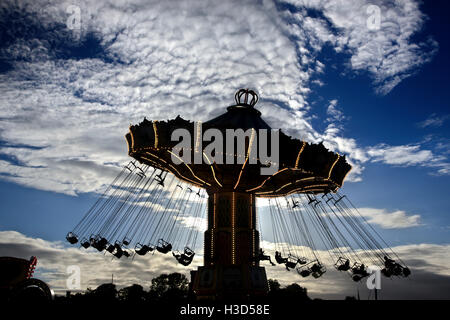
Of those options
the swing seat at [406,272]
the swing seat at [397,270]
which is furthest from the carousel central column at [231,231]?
the swing seat at [406,272]

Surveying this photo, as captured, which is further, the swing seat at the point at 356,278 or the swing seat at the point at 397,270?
the swing seat at the point at 356,278

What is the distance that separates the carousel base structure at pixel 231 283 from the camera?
1650 cm

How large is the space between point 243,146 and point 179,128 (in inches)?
111

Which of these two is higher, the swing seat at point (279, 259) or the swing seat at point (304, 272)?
the swing seat at point (279, 259)

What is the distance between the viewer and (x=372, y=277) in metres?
17.9

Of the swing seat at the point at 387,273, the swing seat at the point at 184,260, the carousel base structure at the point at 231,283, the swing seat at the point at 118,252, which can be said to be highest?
the swing seat at the point at 118,252

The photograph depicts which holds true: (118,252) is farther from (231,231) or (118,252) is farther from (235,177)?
(235,177)

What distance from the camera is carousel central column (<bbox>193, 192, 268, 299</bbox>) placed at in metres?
16.6

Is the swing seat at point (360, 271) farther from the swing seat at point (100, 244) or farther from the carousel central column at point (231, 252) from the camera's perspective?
the swing seat at point (100, 244)

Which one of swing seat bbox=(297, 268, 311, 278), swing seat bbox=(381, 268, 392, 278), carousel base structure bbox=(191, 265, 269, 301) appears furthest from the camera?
swing seat bbox=(297, 268, 311, 278)

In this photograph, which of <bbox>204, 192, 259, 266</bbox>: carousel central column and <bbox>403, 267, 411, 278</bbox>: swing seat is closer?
<bbox>403, 267, 411, 278</bbox>: swing seat

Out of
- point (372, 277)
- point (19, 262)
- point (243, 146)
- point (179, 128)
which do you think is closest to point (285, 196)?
point (372, 277)

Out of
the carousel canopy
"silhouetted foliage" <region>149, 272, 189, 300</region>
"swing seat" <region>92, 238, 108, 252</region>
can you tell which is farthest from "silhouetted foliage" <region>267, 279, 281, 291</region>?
"swing seat" <region>92, 238, 108, 252</region>

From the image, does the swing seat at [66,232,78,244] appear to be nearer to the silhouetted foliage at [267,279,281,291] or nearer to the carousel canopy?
the carousel canopy
